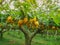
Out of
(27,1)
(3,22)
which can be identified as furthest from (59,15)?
(3,22)

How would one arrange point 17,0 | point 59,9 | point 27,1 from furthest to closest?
point 17,0 → point 27,1 → point 59,9

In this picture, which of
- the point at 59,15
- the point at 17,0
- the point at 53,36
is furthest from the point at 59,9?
the point at 53,36

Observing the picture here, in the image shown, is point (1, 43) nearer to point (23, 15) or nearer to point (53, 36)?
point (53, 36)

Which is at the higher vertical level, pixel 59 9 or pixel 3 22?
pixel 3 22

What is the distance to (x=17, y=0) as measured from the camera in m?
1.86

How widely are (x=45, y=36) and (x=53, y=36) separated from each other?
0.66m

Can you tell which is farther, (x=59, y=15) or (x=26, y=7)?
(x=26, y=7)

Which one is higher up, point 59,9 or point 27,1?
point 27,1

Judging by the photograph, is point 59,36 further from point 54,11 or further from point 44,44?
point 54,11

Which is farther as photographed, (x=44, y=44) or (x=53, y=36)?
(x=53, y=36)

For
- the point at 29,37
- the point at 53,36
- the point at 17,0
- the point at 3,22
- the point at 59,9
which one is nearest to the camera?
the point at 59,9

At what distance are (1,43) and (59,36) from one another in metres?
5.61

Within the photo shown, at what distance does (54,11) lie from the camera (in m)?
1.20

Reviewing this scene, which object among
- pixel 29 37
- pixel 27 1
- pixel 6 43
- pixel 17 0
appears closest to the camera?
pixel 27 1
